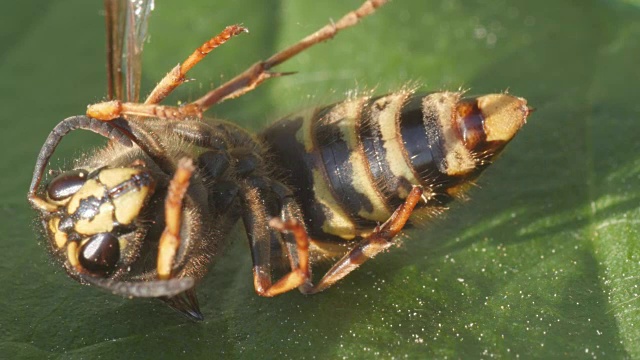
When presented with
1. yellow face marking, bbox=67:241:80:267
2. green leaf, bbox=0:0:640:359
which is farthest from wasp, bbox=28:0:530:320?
green leaf, bbox=0:0:640:359

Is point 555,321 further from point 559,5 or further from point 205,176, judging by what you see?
point 559,5

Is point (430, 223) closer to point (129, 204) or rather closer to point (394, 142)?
point (394, 142)

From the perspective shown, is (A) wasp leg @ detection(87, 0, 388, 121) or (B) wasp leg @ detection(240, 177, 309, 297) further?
(B) wasp leg @ detection(240, 177, 309, 297)

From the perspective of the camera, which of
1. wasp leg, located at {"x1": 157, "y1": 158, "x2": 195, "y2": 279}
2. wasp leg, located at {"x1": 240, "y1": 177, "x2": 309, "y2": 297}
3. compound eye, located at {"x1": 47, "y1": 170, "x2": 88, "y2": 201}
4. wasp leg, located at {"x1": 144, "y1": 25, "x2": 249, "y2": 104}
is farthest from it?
wasp leg, located at {"x1": 144, "y1": 25, "x2": 249, "y2": 104}

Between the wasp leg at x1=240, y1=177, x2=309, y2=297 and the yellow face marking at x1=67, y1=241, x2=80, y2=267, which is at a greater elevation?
the yellow face marking at x1=67, y1=241, x2=80, y2=267

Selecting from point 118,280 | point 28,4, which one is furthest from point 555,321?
point 28,4

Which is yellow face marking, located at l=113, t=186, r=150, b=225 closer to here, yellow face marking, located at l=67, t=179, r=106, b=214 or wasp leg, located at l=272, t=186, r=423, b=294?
yellow face marking, located at l=67, t=179, r=106, b=214

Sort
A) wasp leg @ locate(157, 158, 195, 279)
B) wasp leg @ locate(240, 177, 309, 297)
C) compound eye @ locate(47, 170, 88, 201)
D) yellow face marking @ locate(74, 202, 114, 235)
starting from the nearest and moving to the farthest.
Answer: wasp leg @ locate(157, 158, 195, 279)
yellow face marking @ locate(74, 202, 114, 235)
compound eye @ locate(47, 170, 88, 201)
wasp leg @ locate(240, 177, 309, 297)

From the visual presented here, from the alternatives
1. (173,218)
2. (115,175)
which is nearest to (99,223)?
(115,175)

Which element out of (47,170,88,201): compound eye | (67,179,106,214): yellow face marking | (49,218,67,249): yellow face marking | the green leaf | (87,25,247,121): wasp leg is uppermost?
(87,25,247,121): wasp leg
